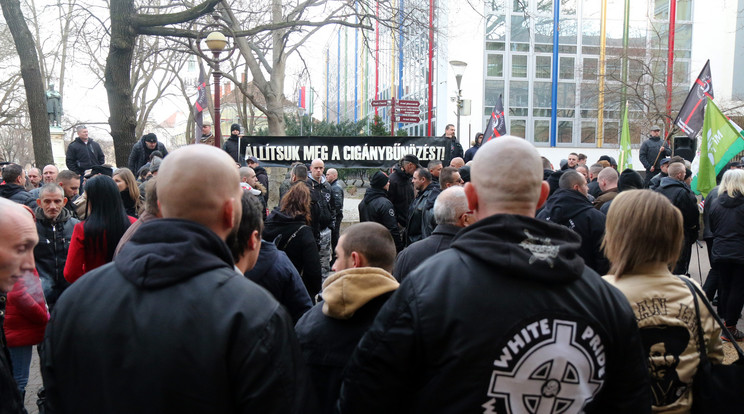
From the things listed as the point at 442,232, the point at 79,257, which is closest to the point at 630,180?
the point at 442,232

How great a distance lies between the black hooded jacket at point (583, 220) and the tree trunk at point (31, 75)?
1161 centimetres

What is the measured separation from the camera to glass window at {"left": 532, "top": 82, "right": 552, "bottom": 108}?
2994cm

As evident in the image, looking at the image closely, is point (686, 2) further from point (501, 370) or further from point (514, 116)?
point (501, 370)

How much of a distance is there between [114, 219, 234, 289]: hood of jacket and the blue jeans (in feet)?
8.70

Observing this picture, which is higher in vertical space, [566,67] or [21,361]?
[566,67]

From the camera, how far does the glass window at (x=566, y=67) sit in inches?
1184

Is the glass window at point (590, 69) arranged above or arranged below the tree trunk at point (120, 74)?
above

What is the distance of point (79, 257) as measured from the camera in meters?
4.12

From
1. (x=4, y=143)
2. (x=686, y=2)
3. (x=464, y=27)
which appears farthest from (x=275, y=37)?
(x=4, y=143)

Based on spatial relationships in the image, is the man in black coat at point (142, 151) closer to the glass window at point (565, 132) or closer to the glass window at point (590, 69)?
the glass window at point (565, 132)

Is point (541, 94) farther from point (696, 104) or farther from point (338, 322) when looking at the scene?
point (338, 322)

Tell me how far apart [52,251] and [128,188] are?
109 centimetres

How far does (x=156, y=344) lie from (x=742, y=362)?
245 centimetres

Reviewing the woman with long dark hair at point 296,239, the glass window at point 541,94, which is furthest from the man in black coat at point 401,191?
the glass window at point 541,94
